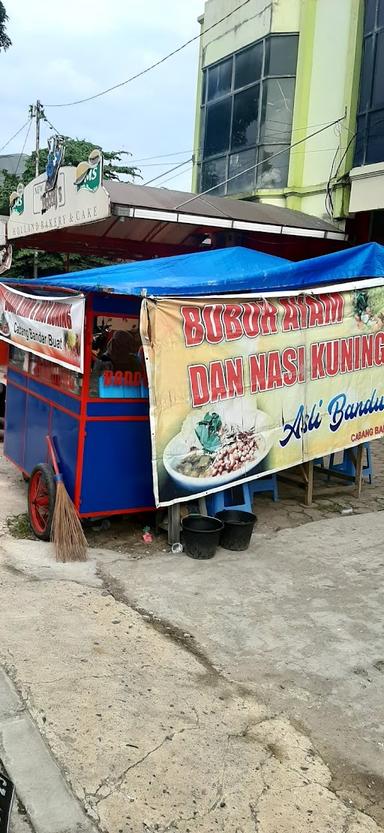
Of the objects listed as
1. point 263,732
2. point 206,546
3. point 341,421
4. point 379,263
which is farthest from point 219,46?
point 263,732

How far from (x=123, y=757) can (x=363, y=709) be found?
1392mm

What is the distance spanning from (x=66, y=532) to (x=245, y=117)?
11.9m

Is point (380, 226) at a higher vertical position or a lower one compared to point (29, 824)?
higher

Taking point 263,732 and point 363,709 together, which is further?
point 363,709

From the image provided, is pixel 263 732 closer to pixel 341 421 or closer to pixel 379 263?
pixel 341 421

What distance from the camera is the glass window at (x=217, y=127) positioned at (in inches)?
592

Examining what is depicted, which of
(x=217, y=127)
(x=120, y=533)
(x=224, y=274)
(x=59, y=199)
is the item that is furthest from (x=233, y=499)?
(x=217, y=127)

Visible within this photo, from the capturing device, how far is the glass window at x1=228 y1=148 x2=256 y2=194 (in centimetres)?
1423

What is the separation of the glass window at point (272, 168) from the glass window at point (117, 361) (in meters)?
9.09

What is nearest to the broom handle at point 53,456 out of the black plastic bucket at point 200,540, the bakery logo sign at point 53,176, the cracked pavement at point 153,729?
the black plastic bucket at point 200,540

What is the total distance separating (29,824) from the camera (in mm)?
2656

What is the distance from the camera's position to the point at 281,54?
1360cm

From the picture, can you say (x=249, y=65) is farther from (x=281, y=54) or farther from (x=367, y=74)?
(x=367, y=74)

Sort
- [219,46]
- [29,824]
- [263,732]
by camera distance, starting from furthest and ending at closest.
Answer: [219,46]
[263,732]
[29,824]
